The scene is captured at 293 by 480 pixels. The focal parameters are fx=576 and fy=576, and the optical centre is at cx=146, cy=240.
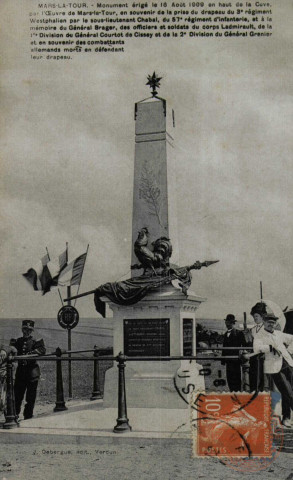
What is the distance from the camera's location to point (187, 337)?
862 centimetres

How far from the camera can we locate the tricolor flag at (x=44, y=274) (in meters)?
9.50

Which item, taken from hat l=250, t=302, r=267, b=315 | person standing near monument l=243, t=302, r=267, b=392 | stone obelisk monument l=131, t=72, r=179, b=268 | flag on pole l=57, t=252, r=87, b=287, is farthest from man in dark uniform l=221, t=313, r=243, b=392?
flag on pole l=57, t=252, r=87, b=287

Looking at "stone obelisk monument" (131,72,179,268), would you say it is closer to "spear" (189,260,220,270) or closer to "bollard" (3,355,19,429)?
"spear" (189,260,220,270)

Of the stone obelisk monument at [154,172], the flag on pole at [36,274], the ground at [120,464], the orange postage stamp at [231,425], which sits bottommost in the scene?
the ground at [120,464]

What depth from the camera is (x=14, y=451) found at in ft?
Result: 20.3

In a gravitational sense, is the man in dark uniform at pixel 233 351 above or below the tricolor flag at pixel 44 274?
below

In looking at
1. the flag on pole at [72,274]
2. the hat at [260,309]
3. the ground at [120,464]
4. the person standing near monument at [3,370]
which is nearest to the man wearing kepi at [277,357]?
the hat at [260,309]

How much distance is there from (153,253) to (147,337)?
125 cm

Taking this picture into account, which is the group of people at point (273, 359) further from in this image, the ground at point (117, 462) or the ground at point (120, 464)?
the ground at point (120, 464)

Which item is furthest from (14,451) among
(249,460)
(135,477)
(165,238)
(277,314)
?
(165,238)

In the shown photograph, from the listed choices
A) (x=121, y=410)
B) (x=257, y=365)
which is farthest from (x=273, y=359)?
(x=121, y=410)

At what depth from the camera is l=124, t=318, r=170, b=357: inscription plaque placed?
8289 millimetres

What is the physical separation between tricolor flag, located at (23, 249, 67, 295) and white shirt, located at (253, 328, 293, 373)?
425 centimetres

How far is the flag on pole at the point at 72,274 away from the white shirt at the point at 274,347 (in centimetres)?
415
